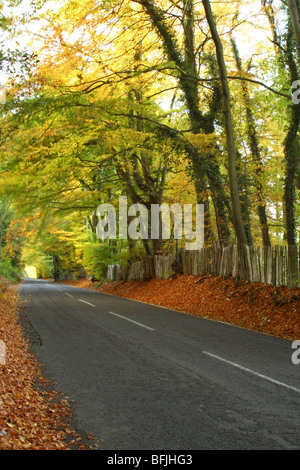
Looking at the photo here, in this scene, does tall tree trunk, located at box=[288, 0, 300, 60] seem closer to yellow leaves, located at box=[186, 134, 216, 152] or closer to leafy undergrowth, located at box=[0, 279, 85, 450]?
yellow leaves, located at box=[186, 134, 216, 152]

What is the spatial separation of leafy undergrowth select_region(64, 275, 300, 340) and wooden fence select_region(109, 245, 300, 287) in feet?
1.06

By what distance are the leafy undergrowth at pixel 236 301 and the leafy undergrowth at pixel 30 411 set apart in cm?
617

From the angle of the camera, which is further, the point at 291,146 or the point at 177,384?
the point at 291,146

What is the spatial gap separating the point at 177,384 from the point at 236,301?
8.18m

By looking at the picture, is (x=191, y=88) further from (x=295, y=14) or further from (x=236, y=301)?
(x=236, y=301)

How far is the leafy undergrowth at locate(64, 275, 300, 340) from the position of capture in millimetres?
11141

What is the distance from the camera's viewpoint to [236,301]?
14.0 meters

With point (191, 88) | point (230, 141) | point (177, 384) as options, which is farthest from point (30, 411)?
point (191, 88)

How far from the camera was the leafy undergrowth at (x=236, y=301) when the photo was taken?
11.1m

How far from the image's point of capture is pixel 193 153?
16.4 metres

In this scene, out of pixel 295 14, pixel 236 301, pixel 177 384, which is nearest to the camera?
pixel 177 384

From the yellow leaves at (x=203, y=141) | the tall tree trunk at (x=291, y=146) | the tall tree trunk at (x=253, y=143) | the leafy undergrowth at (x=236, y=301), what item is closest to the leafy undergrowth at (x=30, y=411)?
the leafy undergrowth at (x=236, y=301)

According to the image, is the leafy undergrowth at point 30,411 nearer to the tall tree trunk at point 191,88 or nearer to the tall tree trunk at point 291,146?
the tall tree trunk at point 191,88

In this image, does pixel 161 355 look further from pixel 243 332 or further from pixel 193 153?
pixel 193 153
